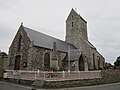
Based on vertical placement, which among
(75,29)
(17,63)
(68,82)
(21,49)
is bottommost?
(68,82)

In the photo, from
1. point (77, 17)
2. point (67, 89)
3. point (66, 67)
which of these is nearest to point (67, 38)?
point (77, 17)

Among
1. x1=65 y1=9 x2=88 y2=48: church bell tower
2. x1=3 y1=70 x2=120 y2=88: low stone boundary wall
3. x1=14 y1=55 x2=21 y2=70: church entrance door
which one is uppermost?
x1=65 y1=9 x2=88 y2=48: church bell tower

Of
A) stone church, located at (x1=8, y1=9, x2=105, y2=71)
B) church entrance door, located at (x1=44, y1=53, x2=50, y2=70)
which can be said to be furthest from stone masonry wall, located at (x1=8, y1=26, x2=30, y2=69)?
church entrance door, located at (x1=44, y1=53, x2=50, y2=70)

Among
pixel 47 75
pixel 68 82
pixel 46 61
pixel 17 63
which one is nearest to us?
pixel 68 82

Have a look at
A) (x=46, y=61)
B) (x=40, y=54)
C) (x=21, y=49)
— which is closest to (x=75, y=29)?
(x=46, y=61)

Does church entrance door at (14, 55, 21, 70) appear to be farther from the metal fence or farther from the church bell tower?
the church bell tower

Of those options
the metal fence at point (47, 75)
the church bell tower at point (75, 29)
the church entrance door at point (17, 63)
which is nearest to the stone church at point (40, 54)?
the church entrance door at point (17, 63)

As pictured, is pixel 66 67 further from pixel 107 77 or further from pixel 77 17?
pixel 77 17

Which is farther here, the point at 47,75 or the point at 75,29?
the point at 75,29

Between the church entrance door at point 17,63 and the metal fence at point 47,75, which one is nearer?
the metal fence at point 47,75

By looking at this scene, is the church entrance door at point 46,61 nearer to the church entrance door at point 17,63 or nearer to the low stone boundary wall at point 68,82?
the church entrance door at point 17,63

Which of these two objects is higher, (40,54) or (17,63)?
(40,54)

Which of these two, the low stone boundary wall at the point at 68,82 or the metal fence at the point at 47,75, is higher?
the metal fence at the point at 47,75

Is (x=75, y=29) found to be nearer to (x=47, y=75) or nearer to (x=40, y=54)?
(x=40, y=54)
